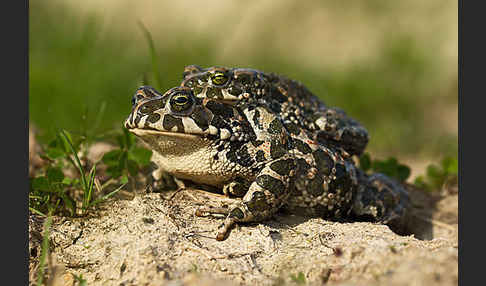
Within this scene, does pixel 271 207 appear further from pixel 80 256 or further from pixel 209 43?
pixel 209 43

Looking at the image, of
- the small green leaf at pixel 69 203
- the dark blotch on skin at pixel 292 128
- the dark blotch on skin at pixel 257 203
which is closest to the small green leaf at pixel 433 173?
the dark blotch on skin at pixel 292 128

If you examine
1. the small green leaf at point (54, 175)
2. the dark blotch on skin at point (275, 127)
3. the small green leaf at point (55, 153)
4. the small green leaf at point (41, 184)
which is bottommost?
the small green leaf at point (41, 184)

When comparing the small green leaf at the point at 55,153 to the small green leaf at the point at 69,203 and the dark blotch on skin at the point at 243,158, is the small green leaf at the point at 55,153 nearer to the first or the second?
the small green leaf at the point at 69,203

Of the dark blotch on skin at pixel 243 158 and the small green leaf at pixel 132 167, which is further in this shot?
the small green leaf at pixel 132 167

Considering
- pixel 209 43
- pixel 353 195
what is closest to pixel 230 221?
pixel 353 195

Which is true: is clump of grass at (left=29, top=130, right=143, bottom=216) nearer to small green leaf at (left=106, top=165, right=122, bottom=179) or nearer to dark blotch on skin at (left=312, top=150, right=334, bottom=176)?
small green leaf at (left=106, top=165, right=122, bottom=179)

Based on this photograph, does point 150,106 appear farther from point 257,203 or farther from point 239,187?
point 257,203

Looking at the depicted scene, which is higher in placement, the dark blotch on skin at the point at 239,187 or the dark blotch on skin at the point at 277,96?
the dark blotch on skin at the point at 277,96

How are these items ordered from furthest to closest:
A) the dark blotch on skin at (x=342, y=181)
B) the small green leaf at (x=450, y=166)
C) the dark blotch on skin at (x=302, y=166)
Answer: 1. the small green leaf at (x=450, y=166)
2. the dark blotch on skin at (x=342, y=181)
3. the dark blotch on skin at (x=302, y=166)
